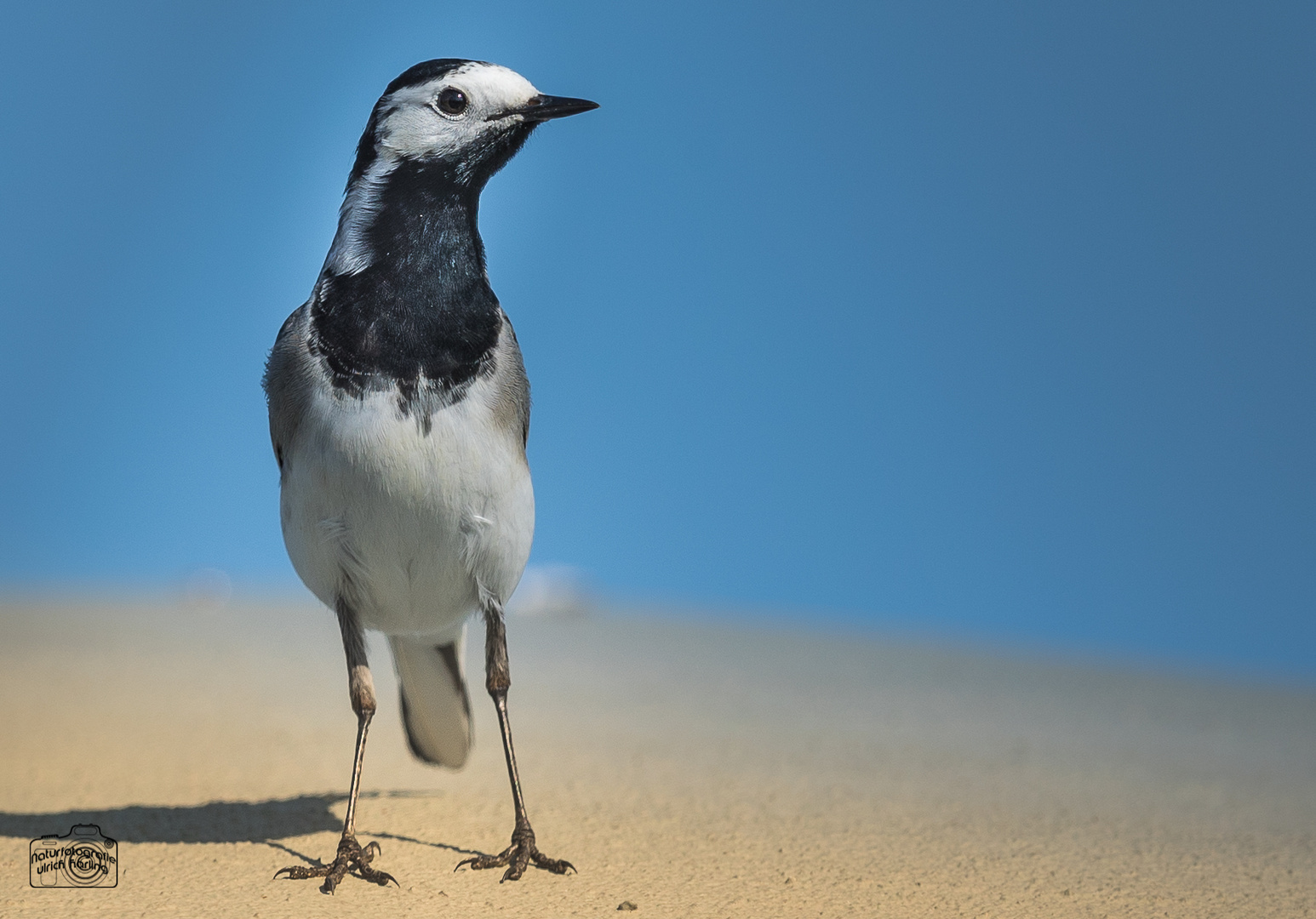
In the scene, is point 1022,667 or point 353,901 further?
point 1022,667

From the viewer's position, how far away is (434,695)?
16.8 feet

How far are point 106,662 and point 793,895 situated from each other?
832 cm

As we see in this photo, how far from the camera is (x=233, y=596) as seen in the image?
792 inches

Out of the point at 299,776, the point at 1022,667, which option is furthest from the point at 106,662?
the point at 1022,667

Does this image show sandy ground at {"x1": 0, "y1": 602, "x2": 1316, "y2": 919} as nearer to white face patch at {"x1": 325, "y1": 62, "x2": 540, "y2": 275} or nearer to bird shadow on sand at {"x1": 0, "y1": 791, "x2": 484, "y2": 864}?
bird shadow on sand at {"x1": 0, "y1": 791, "x2": 484, "y2": 864}

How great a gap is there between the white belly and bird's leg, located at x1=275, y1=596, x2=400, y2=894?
75 millimetres

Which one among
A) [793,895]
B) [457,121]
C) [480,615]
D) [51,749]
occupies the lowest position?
[793,895]

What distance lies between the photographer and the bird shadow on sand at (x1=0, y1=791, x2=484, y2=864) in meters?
4.70

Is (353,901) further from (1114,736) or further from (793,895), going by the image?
Answer: (1114,736)

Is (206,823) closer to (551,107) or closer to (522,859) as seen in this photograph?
(522,859)

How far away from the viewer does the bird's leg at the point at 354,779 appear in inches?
160

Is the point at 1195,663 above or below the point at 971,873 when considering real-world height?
above
